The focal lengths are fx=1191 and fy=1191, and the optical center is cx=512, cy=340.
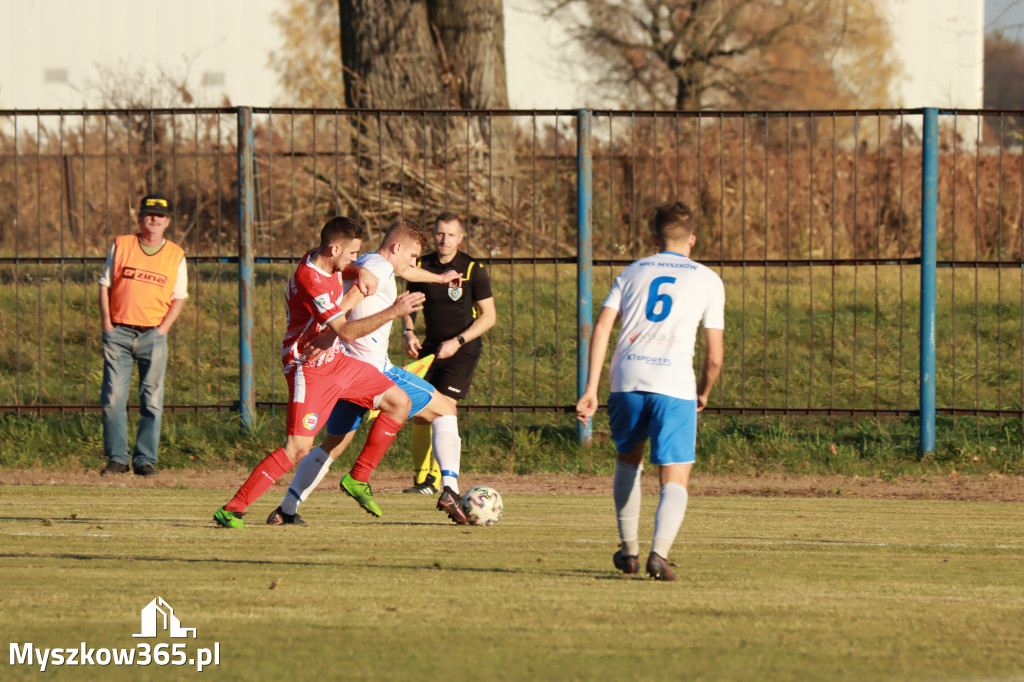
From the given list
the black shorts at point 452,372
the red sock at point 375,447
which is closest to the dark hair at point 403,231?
the red sock at point 375,447

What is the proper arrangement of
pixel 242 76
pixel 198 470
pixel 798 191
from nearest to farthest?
pixel 198 470
pixel 798 191
pixel 242 76

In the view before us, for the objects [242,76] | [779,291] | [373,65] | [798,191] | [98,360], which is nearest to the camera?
[98,360]

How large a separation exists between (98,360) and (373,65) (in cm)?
551

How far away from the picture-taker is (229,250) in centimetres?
1794

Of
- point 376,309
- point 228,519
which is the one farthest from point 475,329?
point 228,519

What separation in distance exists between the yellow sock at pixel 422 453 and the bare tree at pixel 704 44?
24430 millimetres

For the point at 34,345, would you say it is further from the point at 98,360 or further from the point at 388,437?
the point at 388,437

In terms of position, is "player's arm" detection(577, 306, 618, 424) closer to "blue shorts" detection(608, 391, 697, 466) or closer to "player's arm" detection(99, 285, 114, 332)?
"blue shorts" detection(608, 391, 697, 466)

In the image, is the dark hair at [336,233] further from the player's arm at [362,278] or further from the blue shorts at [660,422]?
the blue shorts at [660,422]

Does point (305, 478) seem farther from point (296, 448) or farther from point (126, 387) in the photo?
point (126, 387)

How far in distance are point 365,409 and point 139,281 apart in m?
3.12

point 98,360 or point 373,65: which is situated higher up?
point 373,65

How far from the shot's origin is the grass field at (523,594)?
13.6ft

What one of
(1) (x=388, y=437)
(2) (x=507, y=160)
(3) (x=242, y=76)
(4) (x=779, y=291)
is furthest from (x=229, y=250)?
(3) (x=242, y=76)
